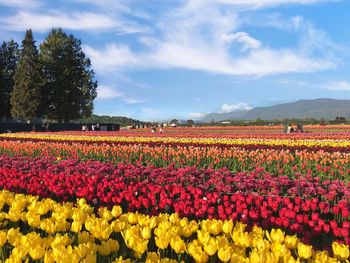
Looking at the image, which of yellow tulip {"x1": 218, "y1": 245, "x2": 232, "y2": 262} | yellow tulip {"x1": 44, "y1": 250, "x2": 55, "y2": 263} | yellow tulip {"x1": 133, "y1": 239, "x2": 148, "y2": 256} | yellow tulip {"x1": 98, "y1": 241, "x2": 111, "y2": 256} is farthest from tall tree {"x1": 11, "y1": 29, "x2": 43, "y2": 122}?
yellow tulip {"x1": 218, "y1": 245, "x2": 232, "y2": 262}

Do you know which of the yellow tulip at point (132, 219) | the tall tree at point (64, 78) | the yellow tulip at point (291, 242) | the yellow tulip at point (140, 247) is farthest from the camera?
the tall tree at point (64, 78)

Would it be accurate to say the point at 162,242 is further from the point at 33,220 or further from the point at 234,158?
the point at 234,158

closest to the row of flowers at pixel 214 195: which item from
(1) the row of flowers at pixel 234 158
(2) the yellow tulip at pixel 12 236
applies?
(2) the yellow tulip at pixel 12 236

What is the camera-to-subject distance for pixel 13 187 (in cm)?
877

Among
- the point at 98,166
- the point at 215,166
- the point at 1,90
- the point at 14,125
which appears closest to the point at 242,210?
the point at 98,166

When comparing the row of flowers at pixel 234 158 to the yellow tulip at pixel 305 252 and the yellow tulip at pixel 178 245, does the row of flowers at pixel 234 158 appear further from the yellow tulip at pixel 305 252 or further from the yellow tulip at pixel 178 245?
the yellow tulip at pixel 178 245

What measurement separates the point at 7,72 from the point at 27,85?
32.5 ft

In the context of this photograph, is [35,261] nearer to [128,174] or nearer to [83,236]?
[83,236]

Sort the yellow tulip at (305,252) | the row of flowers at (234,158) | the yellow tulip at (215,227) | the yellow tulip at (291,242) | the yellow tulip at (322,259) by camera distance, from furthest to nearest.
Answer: the row of flowers at (234,158) < the yellow tulip at (215,227) < the yellow tulip at (291,242) < the yellow tulip at (305,252) < the yellow tulip at (322,259)

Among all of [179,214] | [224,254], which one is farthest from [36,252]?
[179,214]

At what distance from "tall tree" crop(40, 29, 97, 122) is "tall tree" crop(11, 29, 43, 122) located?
239 cm

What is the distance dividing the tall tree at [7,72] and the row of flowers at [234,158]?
45.7 metres

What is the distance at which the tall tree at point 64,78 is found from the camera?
59.5 m

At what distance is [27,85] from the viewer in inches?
2194
